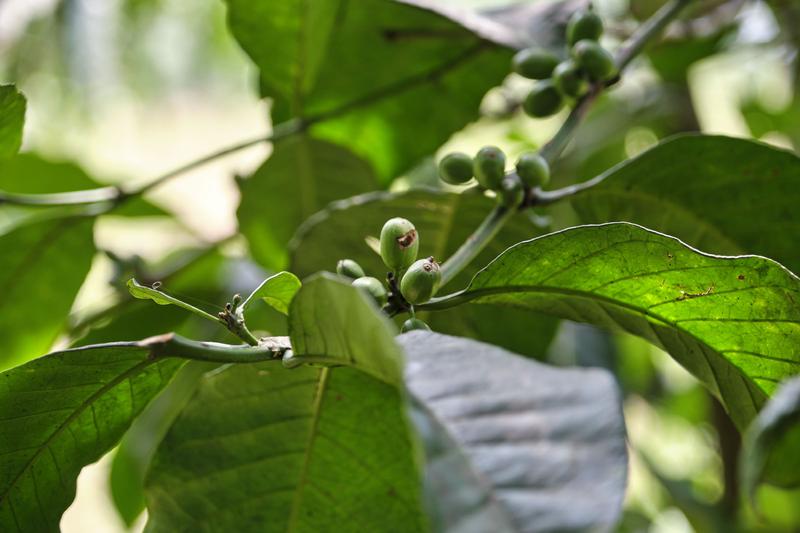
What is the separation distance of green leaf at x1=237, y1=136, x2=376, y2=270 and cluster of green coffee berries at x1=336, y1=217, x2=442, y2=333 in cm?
44

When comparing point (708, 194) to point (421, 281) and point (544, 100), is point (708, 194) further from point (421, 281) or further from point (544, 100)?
point (421, 281)

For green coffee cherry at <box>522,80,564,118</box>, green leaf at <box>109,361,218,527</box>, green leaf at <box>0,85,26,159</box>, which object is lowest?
green leaf at <box>109,361,218,527</box>

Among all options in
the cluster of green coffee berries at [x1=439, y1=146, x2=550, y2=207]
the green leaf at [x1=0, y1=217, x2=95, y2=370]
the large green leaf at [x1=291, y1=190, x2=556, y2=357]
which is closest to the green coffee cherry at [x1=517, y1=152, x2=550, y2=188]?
the cluster of green coffee berries at [x1=439, y1=146, x2=550, y2=207]

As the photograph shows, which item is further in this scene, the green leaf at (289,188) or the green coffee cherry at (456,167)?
the green leaf at (289,188)

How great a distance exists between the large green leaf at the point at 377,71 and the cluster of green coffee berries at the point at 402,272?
1.30 ft

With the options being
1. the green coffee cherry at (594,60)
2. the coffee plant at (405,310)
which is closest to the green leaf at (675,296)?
the coffee plant at (405,310)

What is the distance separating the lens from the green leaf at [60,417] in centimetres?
50

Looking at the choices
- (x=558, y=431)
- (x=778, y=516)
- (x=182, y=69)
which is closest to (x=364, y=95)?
(x=558, y=431)

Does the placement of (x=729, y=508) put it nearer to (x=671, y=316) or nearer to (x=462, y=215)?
(x=462, y=215)

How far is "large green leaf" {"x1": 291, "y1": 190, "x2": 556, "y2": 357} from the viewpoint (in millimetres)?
776

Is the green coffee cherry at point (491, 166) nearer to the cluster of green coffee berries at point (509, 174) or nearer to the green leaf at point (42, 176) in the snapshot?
the cluster of green coffee berries at point (509, 174)

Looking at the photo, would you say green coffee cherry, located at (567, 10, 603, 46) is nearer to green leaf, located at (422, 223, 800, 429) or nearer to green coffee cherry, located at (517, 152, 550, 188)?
green coffee cherry, located at (517, 152, 550, 188)

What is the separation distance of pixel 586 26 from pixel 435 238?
0.23m

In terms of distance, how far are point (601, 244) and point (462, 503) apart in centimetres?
24
